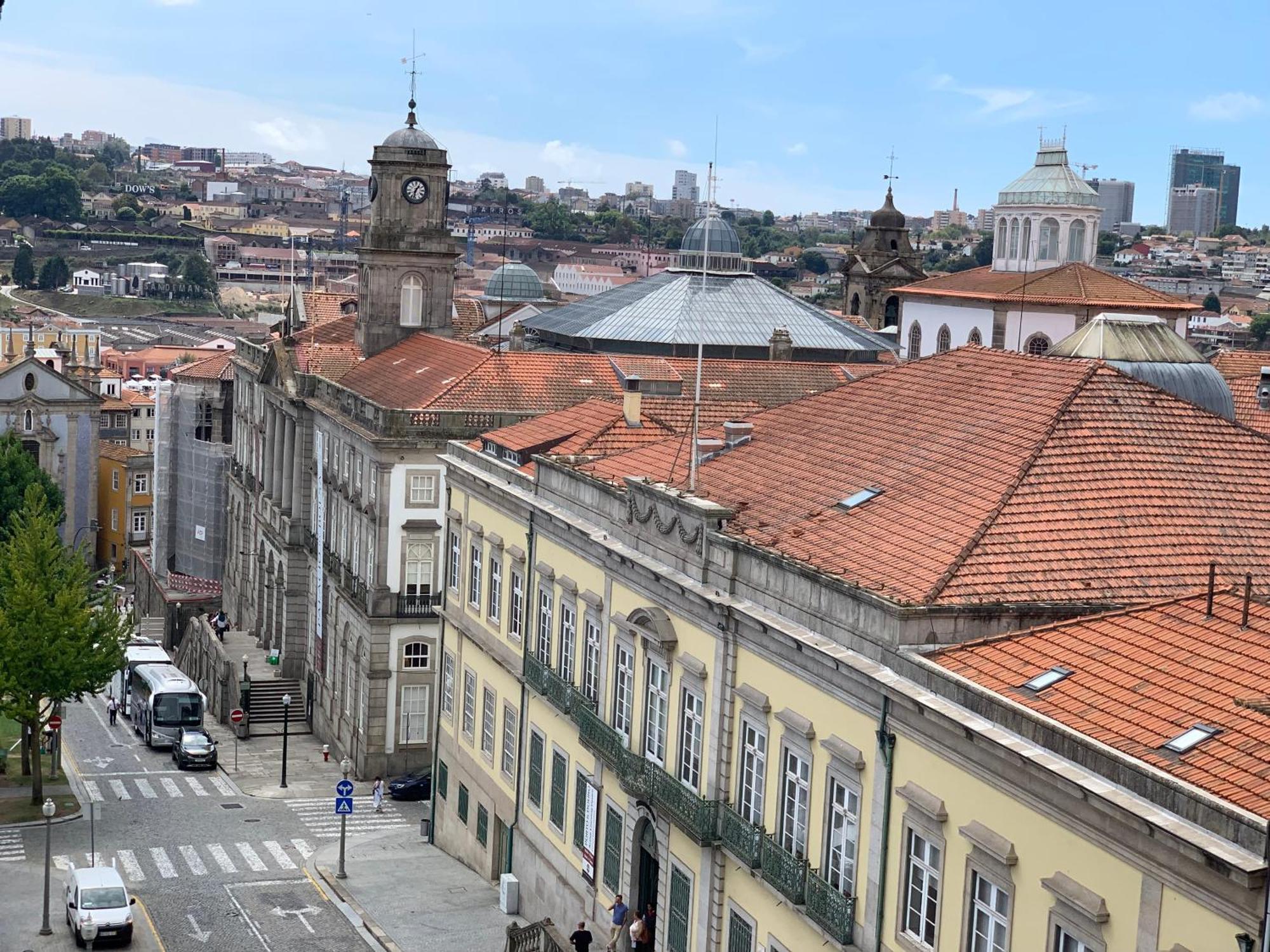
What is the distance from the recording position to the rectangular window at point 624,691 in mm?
32875

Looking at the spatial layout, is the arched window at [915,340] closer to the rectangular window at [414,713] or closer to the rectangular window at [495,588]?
the rectangular window at [414,713]

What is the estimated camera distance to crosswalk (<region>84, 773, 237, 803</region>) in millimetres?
55000

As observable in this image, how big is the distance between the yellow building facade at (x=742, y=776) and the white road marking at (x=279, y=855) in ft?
14.1

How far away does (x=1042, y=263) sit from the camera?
82312 mm

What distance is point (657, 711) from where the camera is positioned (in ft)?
104

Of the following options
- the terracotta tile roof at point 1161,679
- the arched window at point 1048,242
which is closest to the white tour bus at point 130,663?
the arched window at point 1048,242

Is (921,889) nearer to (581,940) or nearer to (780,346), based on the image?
(581,940)

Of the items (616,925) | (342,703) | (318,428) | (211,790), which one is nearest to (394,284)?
(318,428)

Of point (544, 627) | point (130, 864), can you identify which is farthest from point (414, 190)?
point (544, 627)

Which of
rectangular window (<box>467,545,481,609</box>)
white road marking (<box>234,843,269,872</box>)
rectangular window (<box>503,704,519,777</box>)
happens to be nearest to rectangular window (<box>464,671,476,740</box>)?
rectangular window (<box>467,545,481,609</box>)

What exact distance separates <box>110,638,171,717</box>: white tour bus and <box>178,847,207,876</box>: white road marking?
768 inches

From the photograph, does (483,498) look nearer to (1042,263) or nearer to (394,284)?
(394,284)

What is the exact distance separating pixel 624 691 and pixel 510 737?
24.4 feet

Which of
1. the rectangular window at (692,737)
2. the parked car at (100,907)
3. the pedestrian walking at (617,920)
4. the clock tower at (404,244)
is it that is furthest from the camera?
the clock tower at (404,244)
